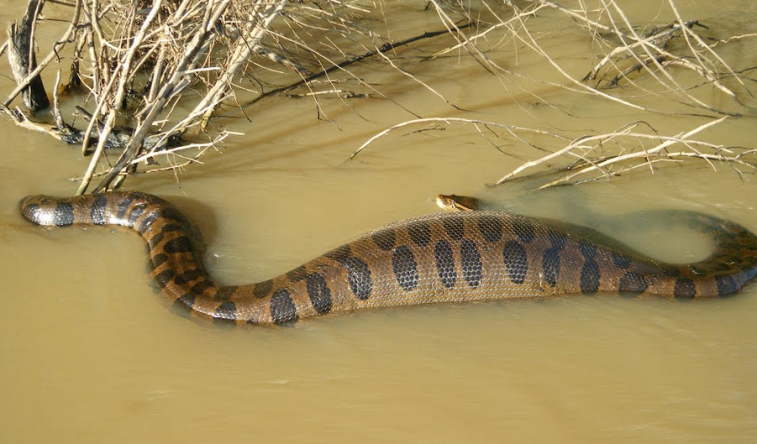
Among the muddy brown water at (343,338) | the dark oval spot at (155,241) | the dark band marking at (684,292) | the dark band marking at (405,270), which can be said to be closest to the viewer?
the muddy brown water at (343,338)

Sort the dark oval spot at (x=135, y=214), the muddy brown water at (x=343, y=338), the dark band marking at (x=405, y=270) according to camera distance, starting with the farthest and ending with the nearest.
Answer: the dark oval spot at (x=135, y=214) < the dark band marking at (x=405, y=270) < the muddy brown water at (x=343, y=338)

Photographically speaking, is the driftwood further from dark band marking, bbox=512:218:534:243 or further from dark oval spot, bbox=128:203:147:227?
dark band marking, bbox=512:218:534:243

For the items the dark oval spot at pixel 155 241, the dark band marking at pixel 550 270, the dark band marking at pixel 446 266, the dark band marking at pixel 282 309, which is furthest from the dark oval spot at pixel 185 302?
the dark band marking at pixel 550 270

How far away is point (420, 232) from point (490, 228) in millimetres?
589

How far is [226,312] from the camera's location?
17.3ft

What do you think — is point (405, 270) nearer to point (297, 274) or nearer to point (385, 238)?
point (385, 238)

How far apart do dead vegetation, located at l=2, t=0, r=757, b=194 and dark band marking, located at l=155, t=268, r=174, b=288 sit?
975 millimetres

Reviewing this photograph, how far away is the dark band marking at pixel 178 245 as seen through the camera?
19.1ft

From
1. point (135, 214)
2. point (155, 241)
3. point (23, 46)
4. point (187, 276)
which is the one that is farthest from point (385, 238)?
point (23, 46)

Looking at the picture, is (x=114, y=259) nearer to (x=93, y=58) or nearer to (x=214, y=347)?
(x=214, y=347)

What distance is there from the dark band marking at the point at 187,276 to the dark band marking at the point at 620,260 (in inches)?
136

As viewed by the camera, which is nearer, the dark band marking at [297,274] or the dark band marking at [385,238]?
the dark band marking at [297,274]

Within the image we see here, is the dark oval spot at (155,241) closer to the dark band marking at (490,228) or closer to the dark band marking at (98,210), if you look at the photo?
the dark band marking at (98,210)

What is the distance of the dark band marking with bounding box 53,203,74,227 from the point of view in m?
6.17
